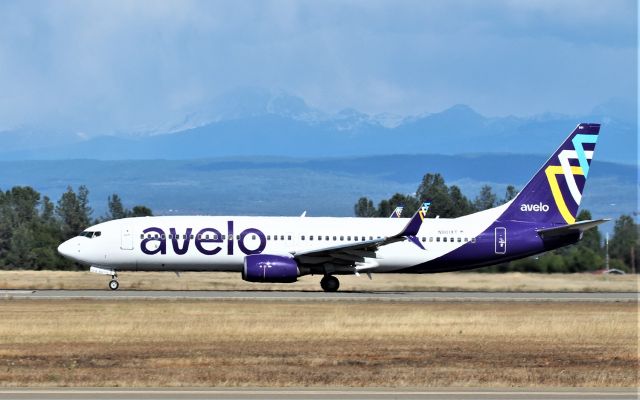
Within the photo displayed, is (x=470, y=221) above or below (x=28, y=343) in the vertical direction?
above

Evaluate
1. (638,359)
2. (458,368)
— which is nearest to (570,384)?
(458,368)

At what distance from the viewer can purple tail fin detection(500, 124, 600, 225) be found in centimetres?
5150

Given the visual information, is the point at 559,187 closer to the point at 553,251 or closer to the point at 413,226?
the point at 413,226

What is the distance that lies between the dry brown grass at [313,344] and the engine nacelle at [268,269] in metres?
6.58

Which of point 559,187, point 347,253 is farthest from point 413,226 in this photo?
point 559,187

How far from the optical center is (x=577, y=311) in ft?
129

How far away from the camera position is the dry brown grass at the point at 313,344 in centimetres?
2233

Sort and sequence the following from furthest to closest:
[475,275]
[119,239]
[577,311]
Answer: [475,275] < [119,239] < [577,311]

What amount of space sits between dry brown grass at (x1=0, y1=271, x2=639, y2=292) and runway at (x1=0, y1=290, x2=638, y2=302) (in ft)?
11.3

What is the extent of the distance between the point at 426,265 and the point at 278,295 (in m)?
7.84

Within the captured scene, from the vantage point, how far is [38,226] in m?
94.6

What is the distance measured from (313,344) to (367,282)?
85.2 feet

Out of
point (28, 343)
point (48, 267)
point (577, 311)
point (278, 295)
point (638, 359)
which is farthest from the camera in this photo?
point (48, 267)

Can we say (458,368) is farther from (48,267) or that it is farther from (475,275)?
(48,267)
